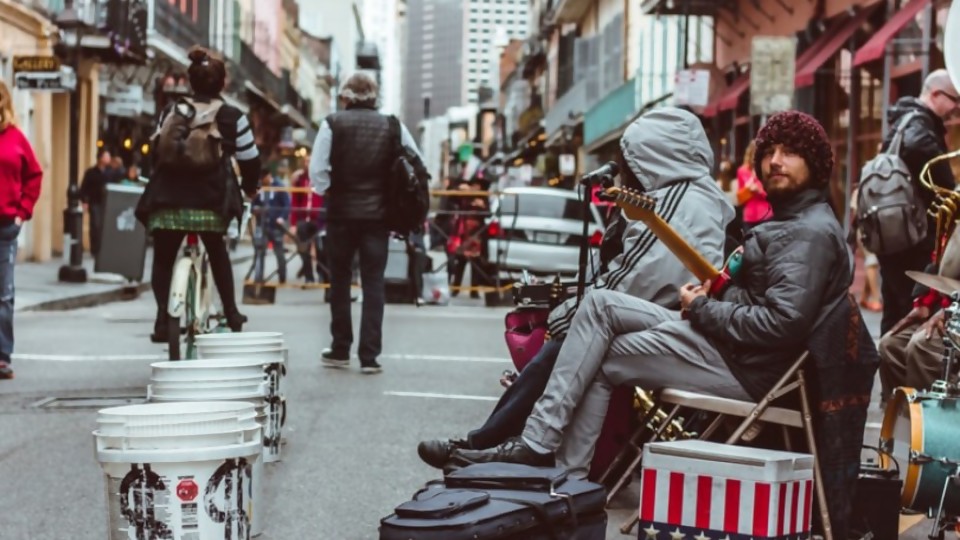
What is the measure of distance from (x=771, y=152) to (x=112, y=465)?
2.35 meters

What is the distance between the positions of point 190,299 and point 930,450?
5.42 m

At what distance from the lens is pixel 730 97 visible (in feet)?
90.9

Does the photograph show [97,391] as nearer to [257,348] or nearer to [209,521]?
[257,348]

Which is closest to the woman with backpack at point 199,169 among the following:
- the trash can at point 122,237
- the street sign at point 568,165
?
the trash can at point 122,237

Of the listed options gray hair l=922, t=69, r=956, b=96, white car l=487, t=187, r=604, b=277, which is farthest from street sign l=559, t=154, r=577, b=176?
gray hair l=922, t=69, r=956, b=96

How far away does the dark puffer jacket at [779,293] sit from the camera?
510cm

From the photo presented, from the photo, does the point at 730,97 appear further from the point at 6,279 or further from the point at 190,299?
the point at 6,279

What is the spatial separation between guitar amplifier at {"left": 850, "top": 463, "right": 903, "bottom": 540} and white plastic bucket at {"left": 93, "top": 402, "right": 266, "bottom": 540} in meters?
2.01

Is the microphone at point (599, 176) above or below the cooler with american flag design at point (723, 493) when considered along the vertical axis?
above

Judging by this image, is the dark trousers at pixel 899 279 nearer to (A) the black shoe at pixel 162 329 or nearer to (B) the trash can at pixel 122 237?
(A) the black shoe at pixel 162 329

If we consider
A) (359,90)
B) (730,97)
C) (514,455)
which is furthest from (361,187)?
(730,97)

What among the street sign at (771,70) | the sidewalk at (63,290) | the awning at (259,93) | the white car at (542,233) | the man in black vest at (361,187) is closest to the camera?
the man in black vest at (361,187)

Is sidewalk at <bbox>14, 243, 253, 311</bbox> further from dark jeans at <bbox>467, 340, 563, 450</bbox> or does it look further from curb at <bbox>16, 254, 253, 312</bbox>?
dark jeans at <bbox>467, 340, 563, 450</bbox>

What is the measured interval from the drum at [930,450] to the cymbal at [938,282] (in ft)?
1.23
